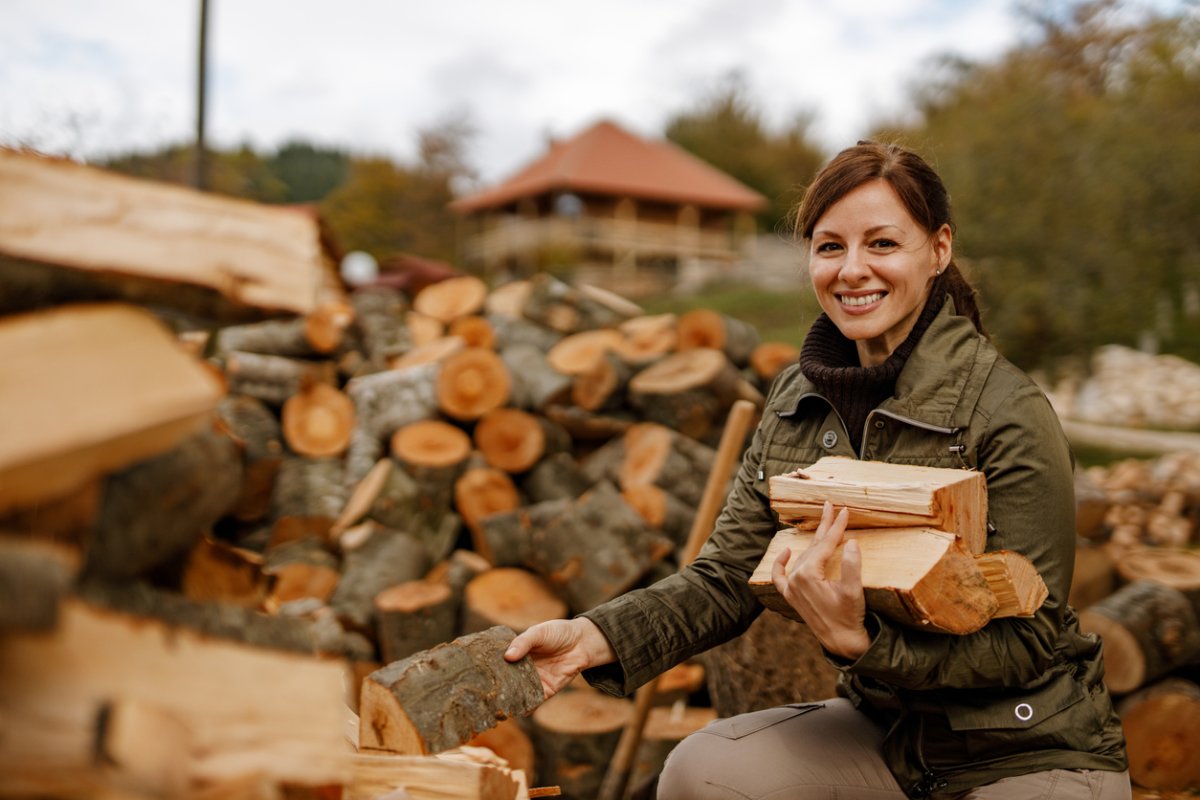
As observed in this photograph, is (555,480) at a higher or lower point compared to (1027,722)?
lower

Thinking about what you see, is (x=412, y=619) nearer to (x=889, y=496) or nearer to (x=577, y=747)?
(x=577, y=747)

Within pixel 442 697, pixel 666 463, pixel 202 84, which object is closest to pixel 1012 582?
pixel 442 697

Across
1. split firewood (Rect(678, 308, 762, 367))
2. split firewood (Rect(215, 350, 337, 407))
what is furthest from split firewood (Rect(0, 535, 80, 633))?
split firewood (Rect(678, 308, 762, 367))

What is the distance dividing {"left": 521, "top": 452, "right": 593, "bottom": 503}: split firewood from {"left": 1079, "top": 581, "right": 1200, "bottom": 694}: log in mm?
2417

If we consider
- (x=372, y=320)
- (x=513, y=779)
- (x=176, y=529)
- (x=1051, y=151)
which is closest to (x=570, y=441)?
(x=372, y=320)

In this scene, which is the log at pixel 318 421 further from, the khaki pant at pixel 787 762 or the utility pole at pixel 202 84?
the khaki pant at pixel 787 762

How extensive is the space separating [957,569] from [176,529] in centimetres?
122

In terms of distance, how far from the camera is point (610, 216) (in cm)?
2341

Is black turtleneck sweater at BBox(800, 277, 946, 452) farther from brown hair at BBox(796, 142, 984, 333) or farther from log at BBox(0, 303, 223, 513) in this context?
log at BBox(0, 303, 223, 513)

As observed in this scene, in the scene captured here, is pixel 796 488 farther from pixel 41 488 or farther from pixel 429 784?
pixel 41 488

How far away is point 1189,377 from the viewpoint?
464 inches

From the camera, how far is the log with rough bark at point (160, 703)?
93 centimetres

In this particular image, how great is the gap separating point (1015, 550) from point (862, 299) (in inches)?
24.0

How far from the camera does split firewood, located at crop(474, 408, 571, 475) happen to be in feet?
16.2
